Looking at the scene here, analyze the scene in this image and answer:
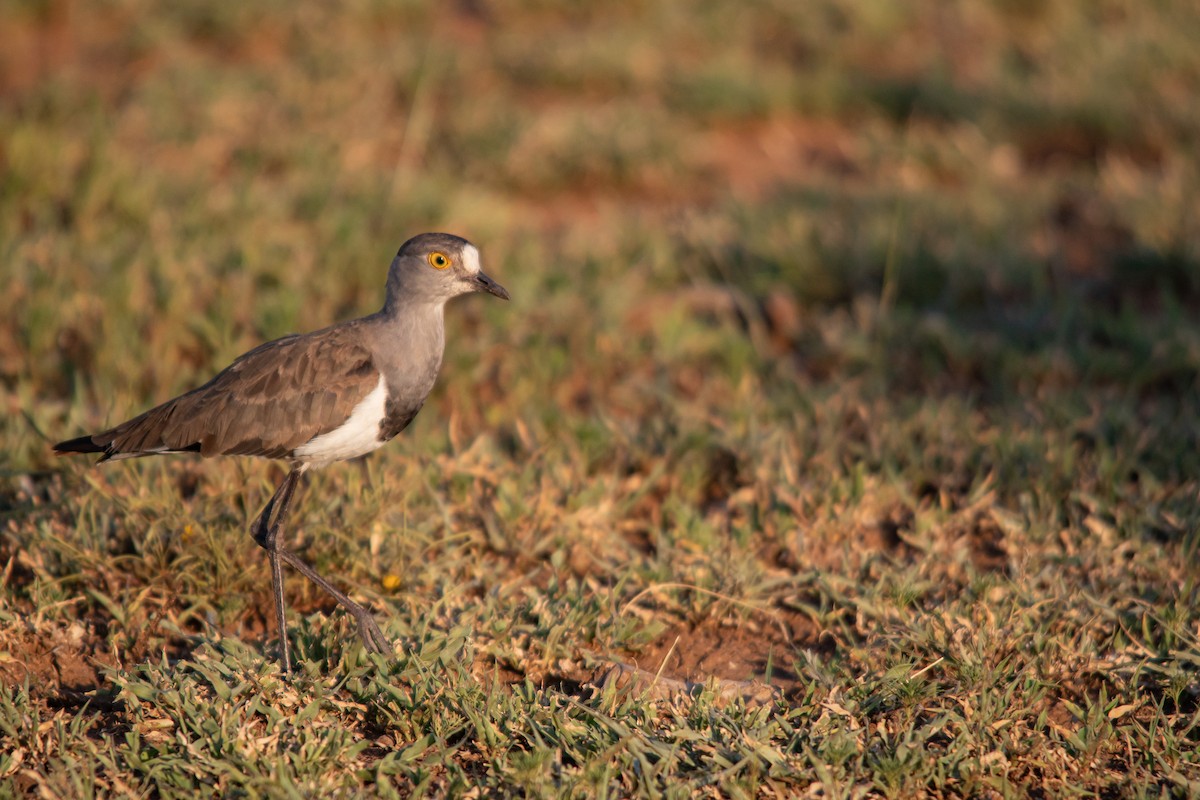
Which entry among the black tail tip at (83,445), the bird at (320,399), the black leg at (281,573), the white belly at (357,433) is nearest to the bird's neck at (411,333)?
the bird at (320,399)

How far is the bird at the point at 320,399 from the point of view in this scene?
3.72 metres

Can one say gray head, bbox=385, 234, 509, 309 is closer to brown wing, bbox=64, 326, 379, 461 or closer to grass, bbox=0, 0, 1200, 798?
brown wing, bbox=64, 326, 379, 461

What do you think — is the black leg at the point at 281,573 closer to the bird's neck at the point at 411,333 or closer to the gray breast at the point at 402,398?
the gray breast at the point at 402,398

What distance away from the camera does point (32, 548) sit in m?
4.00

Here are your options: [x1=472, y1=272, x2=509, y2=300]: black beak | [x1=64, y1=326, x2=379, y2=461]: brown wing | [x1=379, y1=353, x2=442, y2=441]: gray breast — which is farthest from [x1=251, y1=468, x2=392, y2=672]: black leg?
[x1=472, y1=272, x2=509, y2=300]: black beak

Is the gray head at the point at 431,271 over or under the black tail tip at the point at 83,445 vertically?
over

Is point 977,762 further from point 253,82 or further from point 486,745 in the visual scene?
point 253,82

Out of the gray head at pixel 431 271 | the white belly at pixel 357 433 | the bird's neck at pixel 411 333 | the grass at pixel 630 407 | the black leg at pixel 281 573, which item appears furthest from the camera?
the gray head at pixel 431 271

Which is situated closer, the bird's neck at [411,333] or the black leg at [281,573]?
the black leg at [281,573]

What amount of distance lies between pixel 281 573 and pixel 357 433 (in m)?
0.52

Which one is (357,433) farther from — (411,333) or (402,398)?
(411,333)

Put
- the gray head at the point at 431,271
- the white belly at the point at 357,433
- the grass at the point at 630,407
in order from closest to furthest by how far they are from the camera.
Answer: the grass at the point at 630,407
the white belly at the point at 357,433
the gray head at the point at 431,271

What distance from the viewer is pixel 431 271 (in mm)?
3943

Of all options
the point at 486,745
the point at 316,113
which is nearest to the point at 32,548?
the point at 486,745
